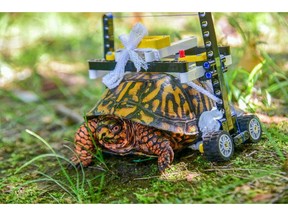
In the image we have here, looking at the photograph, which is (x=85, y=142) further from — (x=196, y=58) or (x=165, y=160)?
(x=196, y=58)

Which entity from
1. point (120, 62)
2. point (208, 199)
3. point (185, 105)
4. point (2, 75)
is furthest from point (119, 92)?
point (2, 75)

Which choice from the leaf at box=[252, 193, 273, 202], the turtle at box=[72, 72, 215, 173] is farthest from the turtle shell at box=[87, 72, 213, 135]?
the leaf at box=[252, 193, 273, 202]

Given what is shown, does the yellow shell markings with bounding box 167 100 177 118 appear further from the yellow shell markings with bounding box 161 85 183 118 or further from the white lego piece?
the white lego piece

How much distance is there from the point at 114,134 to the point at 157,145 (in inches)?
7.0

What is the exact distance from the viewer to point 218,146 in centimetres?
207

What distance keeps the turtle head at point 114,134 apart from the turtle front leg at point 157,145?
61 millimetres

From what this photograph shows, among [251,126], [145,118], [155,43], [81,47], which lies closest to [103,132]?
[145,118]

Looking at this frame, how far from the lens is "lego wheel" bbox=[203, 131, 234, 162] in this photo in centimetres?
207

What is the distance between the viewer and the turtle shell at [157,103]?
7.08ft

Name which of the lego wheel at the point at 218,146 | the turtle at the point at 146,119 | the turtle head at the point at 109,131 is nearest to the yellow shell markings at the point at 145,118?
the turtle at the point at 146,119

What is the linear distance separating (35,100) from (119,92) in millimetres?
1845

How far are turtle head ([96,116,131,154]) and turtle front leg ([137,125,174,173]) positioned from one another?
0.06 meters

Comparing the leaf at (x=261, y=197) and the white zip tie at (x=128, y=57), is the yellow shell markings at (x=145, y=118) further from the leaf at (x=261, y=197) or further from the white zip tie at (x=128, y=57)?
the leaf at (x=261, y=197)

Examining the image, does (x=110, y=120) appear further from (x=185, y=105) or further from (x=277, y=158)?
(x=277, y=158)
